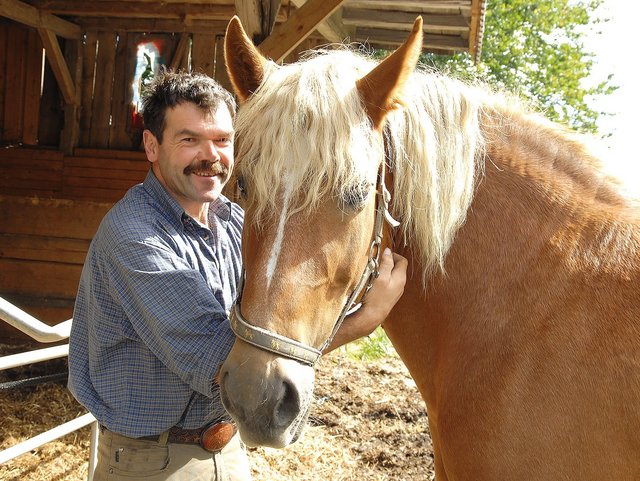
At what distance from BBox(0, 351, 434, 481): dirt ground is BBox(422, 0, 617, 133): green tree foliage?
1968 cm

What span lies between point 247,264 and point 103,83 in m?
6.69

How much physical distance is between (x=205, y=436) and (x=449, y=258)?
1.05 meters

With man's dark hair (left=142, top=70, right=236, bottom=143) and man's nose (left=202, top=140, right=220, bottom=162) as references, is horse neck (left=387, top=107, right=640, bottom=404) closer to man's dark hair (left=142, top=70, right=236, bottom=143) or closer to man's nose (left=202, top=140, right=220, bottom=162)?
man's nose (left=202, top=140, right=220, bottom=162)

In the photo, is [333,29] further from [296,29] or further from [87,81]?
[87,81]

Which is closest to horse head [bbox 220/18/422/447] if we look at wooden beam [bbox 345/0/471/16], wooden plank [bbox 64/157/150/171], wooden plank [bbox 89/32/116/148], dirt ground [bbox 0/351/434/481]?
dirt ground [bbox 0/351/434/481]

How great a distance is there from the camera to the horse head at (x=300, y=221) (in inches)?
58.2

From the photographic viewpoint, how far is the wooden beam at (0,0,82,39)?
19.6 feet

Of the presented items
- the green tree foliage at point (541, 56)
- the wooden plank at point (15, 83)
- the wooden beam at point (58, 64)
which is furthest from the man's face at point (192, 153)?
the green tree foliage at point (541, 56)

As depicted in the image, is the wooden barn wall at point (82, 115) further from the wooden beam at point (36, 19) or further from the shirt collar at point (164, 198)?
the shirt collar at point (164, 198)

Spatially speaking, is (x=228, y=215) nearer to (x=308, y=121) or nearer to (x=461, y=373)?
(x=308, y=121)

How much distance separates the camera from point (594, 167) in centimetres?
184

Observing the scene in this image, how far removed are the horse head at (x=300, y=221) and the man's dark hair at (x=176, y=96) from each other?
461 mm

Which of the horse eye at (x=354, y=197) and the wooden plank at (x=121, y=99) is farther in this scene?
the wooden plank at (x=121, y=99)

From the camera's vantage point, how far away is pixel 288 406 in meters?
1.50
